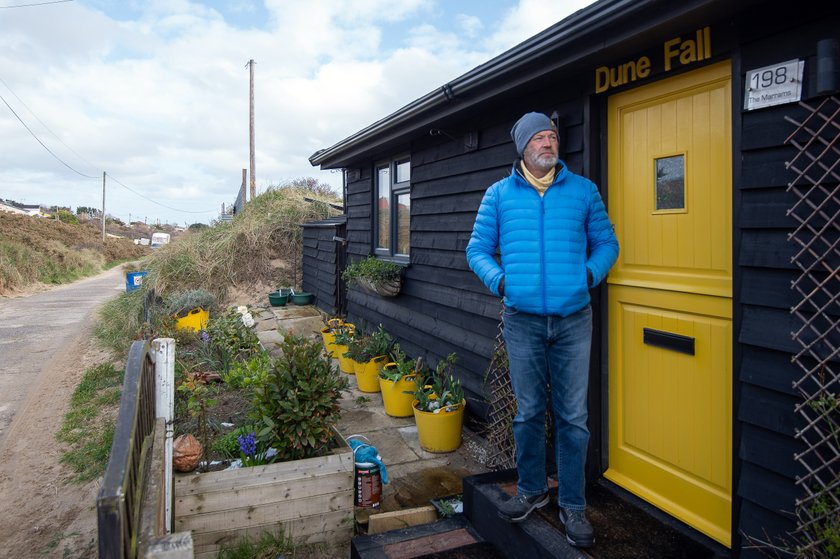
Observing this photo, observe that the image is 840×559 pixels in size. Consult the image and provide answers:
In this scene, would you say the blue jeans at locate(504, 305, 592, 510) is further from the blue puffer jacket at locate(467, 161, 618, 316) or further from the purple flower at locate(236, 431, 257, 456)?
the purple flower at locate(236, 431, 257, 456)

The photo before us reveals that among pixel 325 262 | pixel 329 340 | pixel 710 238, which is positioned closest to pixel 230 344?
pixel 329 340

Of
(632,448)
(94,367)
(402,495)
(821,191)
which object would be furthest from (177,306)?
(821,191)

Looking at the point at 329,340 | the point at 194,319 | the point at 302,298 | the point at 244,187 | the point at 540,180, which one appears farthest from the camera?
the point at 244,187

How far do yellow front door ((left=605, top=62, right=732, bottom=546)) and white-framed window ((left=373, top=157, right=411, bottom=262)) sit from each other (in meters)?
3.09

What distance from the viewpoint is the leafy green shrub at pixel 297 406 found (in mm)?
2971

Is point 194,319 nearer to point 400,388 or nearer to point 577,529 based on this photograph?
point 400,388

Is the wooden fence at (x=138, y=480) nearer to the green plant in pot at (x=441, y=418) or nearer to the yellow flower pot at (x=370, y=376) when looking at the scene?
the green plant in pot at (x=441, y=418)

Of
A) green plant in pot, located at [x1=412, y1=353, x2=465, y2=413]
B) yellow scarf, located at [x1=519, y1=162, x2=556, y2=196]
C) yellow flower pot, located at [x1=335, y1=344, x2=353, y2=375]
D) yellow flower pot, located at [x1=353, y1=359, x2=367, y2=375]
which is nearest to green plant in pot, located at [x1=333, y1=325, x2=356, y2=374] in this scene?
yellow flower pot, located at [x1=335, y1=344, x2=353, y2=375]

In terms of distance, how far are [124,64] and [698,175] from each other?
15121mm

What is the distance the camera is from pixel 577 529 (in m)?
2.05

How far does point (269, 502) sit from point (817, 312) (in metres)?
2.58

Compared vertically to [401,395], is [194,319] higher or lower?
higher

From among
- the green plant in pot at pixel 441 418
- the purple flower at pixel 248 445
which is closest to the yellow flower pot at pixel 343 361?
the green plant in pot at pixel 441 418

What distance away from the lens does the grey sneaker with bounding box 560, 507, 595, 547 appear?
80.0 inches
